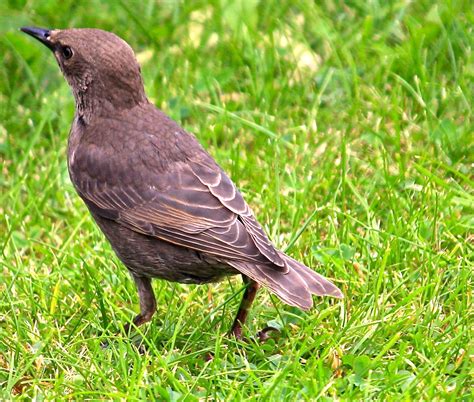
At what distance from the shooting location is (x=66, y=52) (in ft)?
19.9

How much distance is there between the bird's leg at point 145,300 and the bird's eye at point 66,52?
1269mm

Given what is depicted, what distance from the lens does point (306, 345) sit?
5.23m

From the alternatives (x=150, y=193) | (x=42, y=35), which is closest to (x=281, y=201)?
(x=150, y=193)

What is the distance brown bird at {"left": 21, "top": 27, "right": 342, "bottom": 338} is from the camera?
17.4 ft

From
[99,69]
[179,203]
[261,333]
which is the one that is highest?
[99,69]

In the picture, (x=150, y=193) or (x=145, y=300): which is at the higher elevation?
(x=150, y=193)

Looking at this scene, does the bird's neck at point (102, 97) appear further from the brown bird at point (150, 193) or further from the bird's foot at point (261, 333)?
the bird's foot at point (261, 333)

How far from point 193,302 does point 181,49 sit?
9.25 feet

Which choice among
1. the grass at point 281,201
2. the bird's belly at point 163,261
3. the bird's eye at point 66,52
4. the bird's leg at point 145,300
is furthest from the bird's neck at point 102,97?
the bird's leg at point 145,300

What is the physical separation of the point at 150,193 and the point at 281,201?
44.9 inches

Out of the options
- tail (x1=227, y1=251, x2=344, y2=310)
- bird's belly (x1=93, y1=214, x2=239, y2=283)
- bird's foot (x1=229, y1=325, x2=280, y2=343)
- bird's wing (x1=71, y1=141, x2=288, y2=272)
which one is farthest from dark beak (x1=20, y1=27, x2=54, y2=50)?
bird's foot (x1=229, y1=325, x2=280, y2=343)

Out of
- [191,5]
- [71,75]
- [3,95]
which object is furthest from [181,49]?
[71,75]

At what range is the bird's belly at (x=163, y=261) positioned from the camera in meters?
5.43

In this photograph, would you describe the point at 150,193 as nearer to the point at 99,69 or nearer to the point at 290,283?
the point at 99,69
